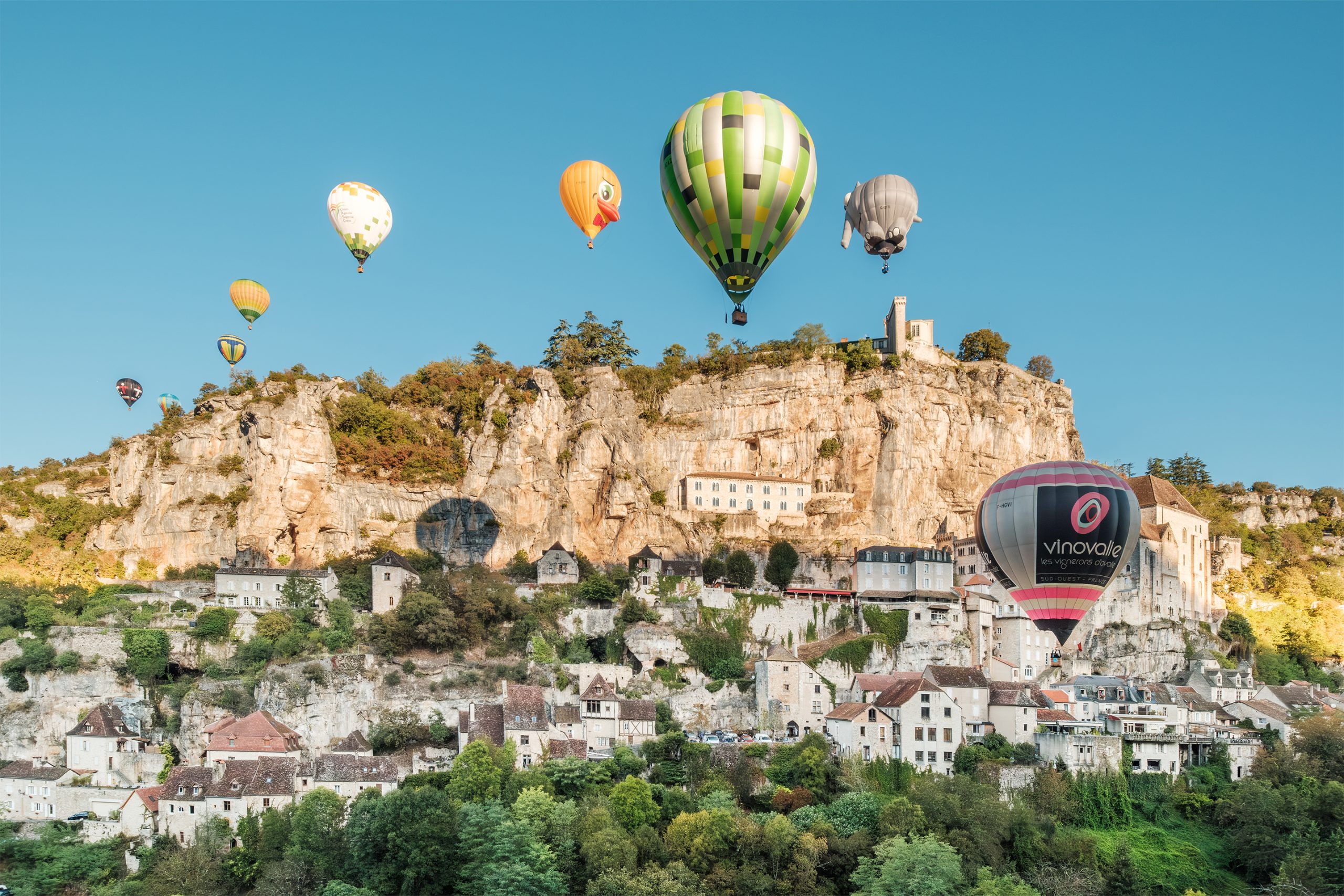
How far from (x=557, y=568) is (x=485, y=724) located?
12494 millimetres

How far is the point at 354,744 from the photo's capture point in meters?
42.1

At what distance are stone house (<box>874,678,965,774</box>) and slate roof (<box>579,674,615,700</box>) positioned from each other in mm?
9284

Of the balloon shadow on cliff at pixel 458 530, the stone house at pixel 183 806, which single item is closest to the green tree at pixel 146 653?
the stone house at pixel 183 806

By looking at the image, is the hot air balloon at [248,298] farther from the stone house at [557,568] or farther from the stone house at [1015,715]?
the stone house at [1015,715]

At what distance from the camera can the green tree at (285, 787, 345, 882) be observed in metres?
36.1

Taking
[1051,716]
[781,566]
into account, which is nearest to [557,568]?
[781,566]

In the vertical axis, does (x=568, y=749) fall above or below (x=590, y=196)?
below

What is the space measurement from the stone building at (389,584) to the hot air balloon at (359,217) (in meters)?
12.5

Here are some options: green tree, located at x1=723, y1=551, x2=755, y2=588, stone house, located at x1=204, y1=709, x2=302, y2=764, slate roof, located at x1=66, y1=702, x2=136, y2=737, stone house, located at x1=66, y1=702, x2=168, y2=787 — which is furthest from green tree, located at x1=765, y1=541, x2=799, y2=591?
slate roof, located at x1=66, y1=702, x2=136, y2=737

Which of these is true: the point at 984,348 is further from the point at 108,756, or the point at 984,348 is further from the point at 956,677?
the point at 108,756

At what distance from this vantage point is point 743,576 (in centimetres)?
5394

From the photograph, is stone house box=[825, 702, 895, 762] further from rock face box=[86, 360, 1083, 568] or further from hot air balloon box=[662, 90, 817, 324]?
hot air balloon box=[662, 90, 817, 324]

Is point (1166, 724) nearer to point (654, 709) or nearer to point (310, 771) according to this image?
point (654, 709)

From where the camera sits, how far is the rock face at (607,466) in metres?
55.9
